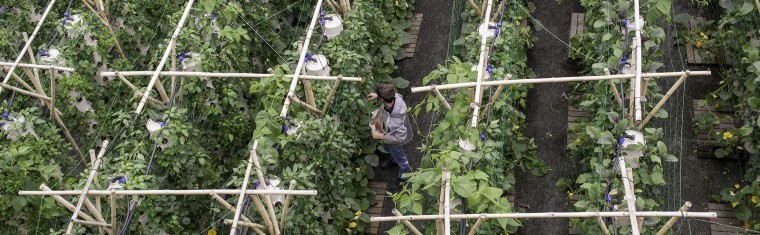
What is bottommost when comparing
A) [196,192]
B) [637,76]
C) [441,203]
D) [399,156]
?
[399,156]

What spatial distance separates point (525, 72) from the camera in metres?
7.36

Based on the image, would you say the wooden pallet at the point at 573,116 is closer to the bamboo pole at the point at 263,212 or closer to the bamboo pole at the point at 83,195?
the bamboo pole at the point at 263,212

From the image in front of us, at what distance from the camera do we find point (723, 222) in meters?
6.19

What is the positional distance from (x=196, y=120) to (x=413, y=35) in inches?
105

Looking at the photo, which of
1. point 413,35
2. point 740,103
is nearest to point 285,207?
point 413,35

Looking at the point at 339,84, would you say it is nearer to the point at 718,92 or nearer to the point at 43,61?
the point at 43,61

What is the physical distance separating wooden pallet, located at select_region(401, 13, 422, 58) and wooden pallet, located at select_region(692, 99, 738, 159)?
259 centimetres

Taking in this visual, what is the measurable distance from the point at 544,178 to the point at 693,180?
1.16 metres

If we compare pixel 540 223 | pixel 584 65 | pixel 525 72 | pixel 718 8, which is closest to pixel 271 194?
pixel 540 223

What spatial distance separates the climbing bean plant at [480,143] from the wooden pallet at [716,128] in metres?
1.29

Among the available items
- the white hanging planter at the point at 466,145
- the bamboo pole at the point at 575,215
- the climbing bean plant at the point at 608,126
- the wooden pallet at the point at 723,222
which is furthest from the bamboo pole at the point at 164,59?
the wooden pallet at the point at 723,222

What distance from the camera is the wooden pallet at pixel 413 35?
7871 mm

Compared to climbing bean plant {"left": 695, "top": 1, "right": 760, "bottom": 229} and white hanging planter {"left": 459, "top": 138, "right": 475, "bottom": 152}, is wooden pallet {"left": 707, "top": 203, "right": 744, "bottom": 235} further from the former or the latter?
white hanging planter {"left": 459, "top": 138, "right": 475, "bottom": 152}

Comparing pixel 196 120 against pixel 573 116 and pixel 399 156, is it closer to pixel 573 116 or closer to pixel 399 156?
pixel 399 156
